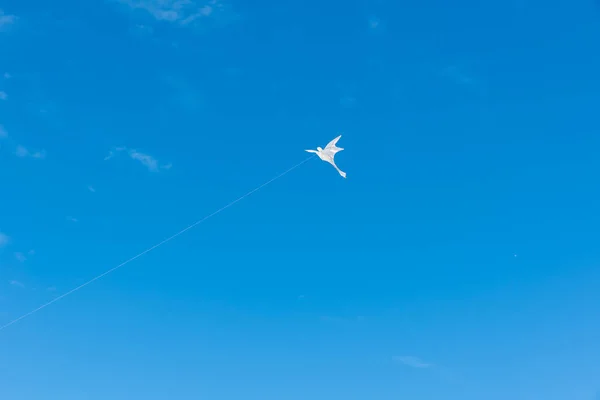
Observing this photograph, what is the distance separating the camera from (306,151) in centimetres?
5447

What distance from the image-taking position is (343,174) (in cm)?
5566

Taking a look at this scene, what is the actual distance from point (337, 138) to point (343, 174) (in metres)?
3.39

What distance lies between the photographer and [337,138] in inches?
2125

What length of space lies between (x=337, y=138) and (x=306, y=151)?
2.77 m

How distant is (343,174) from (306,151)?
3820 mm
